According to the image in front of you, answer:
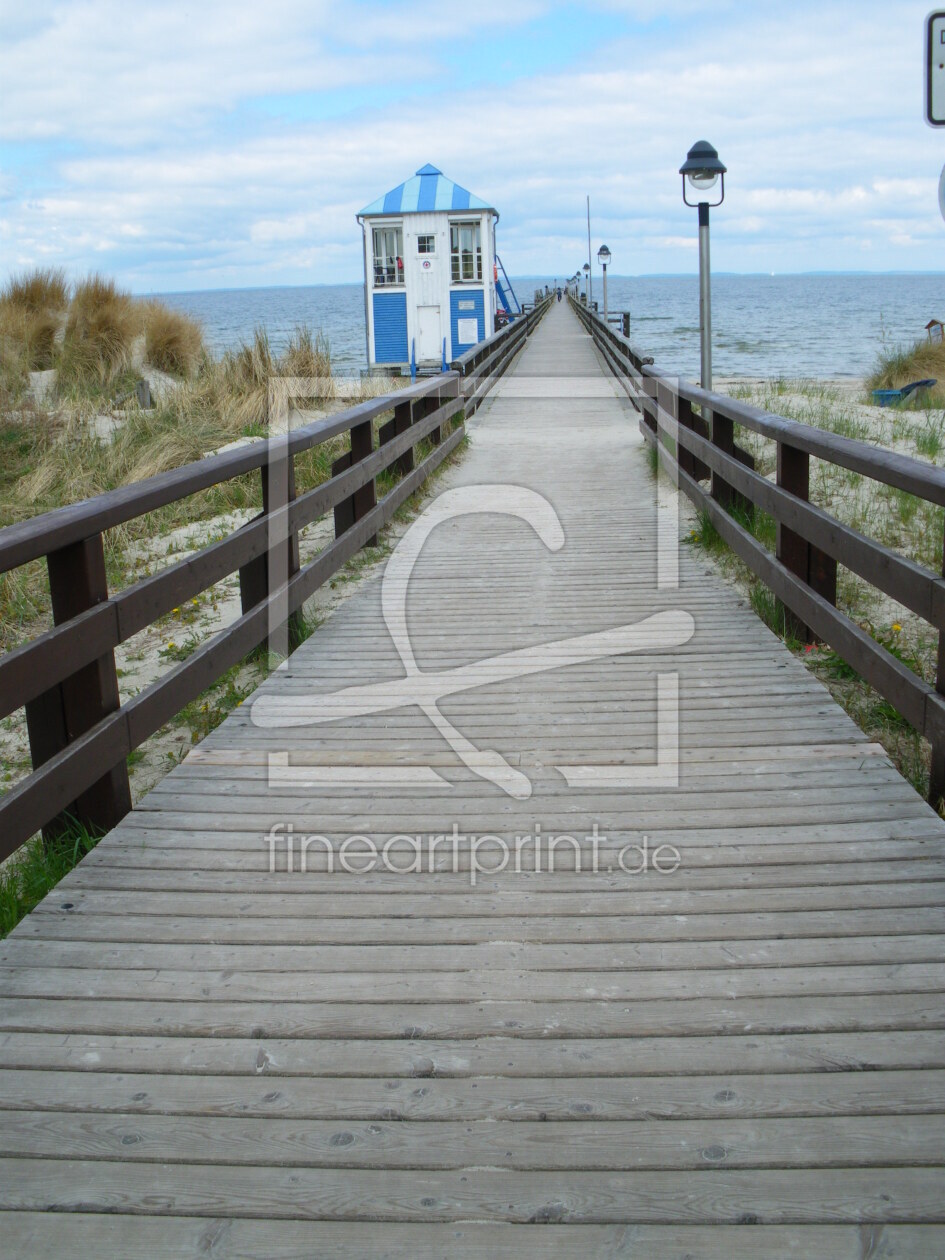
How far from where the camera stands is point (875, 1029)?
249cm

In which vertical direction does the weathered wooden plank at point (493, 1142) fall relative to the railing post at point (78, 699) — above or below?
below

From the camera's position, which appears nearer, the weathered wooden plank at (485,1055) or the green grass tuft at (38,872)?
the weathered wooden plank at (485,1055)

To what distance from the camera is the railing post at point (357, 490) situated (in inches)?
274

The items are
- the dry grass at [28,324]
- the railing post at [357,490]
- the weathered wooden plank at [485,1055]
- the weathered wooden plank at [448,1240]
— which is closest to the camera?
the weathered wooden plank at [448,1240]

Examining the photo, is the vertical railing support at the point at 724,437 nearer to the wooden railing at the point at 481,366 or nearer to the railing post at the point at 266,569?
the railing post at the point at 266,569

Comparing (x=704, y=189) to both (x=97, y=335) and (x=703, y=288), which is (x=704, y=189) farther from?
(x=97, y=335)

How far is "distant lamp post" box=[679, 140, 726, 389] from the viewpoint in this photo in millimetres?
9789

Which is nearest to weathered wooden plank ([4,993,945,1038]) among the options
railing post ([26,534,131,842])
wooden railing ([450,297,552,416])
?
railing post ([26,534,131,842])

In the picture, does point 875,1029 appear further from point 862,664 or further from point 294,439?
point 294,439

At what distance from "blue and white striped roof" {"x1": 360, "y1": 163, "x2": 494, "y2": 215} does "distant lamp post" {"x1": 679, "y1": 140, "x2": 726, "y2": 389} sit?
21.6m

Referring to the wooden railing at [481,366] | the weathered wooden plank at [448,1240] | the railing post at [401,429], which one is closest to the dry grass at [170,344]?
the wooden railing at [481,366]

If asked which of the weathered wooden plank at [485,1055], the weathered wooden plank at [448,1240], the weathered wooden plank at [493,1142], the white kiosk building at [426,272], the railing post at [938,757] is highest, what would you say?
the white kiosk building at [426,272]

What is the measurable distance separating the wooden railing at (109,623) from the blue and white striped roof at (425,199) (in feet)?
86.0

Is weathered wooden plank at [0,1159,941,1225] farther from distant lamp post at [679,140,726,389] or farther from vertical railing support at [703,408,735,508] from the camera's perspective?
distant lamp post at [679,140,726,389]
